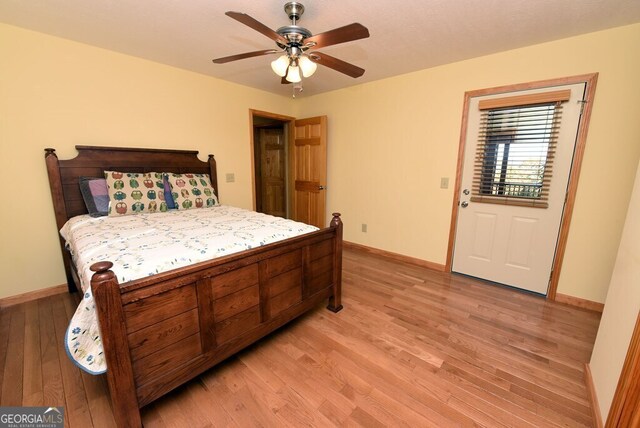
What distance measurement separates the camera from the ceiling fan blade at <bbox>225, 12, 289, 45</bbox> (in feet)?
4.35

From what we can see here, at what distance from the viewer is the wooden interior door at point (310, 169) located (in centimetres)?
393

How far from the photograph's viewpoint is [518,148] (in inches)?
98.5

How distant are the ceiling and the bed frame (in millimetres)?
1154

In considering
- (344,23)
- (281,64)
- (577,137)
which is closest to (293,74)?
(281,64)

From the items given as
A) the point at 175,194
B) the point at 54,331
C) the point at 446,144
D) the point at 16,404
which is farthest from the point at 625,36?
the point at 54,331

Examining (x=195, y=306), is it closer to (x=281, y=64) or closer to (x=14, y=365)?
(x=14, y=365)

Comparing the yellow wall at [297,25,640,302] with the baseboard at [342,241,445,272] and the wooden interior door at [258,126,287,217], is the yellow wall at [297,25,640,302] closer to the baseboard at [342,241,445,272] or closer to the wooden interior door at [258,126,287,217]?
the baseboard at [342,241,445,272]

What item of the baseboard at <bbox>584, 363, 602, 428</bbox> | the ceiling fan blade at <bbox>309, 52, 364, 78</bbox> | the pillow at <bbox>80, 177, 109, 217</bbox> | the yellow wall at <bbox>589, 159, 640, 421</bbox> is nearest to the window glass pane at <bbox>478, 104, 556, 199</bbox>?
the yellow wall at <bbox>589, 159, 640, 421</bbox>

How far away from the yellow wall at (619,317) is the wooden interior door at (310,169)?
3.11 m

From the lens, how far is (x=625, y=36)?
1980 mm

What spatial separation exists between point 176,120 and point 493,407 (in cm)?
380

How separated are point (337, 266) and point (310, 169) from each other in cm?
228

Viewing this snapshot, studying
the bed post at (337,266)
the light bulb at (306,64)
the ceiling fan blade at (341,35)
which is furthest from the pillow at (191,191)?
the ceiling fan blade at (341,35)

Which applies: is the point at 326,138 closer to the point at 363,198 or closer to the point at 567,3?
the point at 363,198
